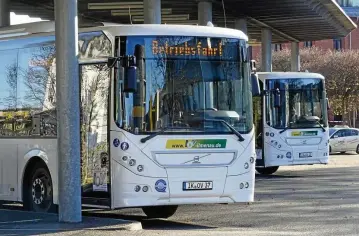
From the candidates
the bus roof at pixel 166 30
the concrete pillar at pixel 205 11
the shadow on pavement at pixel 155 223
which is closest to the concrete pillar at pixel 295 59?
the concrete pillar at pixel 205 11

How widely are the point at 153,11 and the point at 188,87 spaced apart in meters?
12.5

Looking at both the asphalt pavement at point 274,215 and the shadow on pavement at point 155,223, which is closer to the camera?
the asphalt pavement at point 274,215

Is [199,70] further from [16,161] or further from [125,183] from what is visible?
[16,161]

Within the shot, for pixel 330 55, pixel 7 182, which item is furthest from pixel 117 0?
pixel 330 55

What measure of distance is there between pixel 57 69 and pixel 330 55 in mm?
52716

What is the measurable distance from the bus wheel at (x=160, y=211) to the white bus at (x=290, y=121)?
10819 millimetres

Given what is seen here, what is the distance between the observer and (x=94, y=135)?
1364 cm

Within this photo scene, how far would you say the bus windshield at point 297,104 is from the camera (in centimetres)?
2586

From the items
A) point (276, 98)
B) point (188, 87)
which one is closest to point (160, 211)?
point (188, 87)

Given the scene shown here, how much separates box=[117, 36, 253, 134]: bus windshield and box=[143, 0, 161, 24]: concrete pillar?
1183 cm

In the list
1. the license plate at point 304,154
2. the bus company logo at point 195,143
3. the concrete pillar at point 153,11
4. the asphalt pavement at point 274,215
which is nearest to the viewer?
the asphalt pavement at point 274,215

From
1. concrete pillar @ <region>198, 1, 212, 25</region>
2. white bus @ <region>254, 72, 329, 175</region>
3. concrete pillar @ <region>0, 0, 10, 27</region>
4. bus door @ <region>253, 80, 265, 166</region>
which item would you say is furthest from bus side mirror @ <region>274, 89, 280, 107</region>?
concrete pillar @ <region>0, 0, 10, 27</region>

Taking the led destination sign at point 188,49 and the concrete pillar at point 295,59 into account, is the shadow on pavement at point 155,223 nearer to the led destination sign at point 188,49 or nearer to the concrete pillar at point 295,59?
the led destination sign at point 188,49

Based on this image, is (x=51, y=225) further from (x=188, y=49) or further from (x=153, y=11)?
(x=153, y=11)
